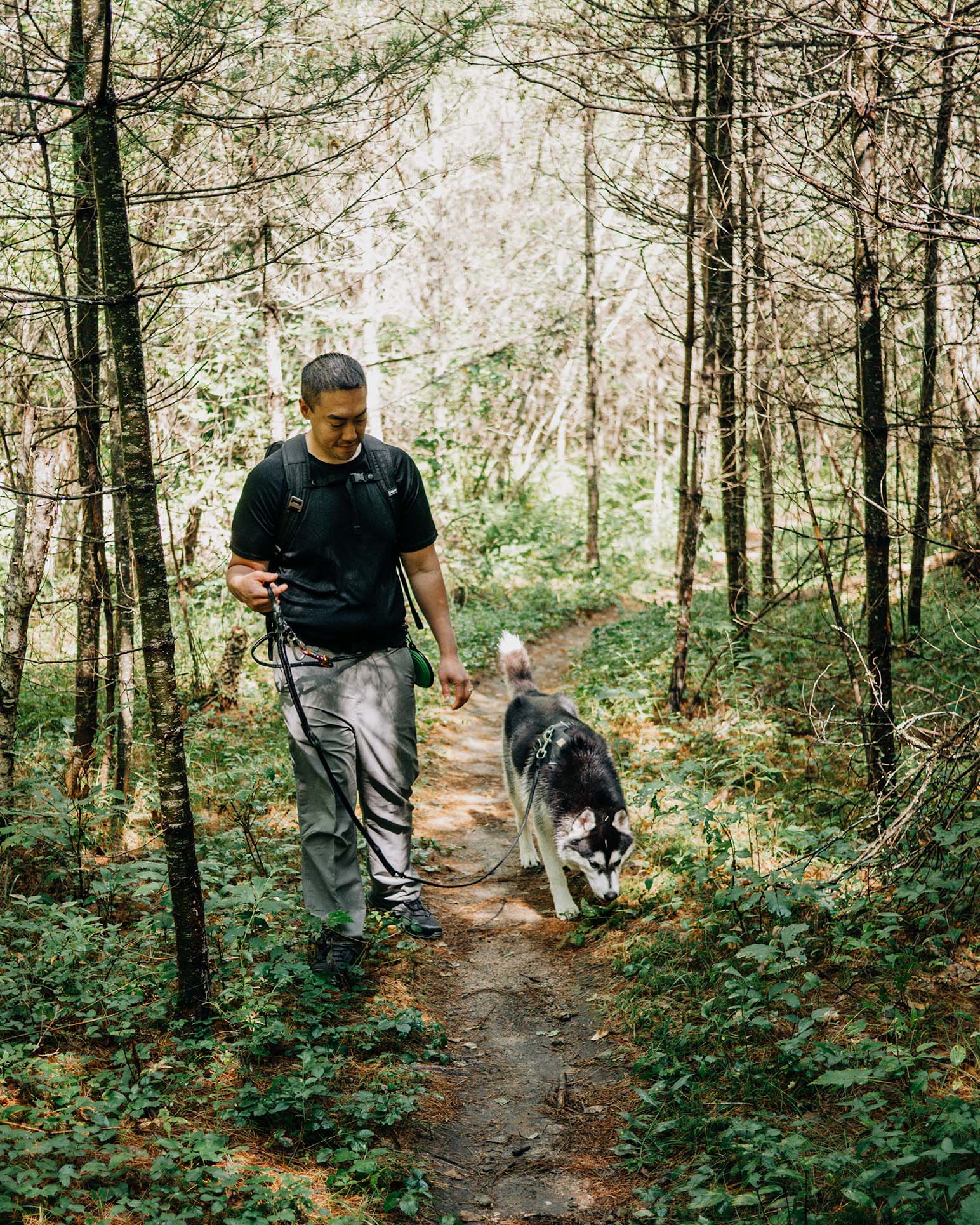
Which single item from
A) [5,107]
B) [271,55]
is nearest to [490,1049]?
[5,107]

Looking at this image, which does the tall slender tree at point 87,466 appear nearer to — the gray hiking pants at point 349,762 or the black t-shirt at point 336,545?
the black t-shirt at point 336,545

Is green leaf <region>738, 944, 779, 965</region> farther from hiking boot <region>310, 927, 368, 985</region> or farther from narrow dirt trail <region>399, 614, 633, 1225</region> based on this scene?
hiking boot <region>310, 927, 368, 985</region>

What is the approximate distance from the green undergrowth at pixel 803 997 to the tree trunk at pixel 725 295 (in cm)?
198

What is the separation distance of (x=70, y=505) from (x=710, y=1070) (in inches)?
291

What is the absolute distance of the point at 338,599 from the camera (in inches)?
175

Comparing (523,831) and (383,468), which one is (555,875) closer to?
(523,831)

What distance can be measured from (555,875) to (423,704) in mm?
4702

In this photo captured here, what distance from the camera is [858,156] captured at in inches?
192

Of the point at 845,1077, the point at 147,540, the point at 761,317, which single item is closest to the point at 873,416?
the point at 761,317

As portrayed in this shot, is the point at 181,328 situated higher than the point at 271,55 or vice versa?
the point at 271,55

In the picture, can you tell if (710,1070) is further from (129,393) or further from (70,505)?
(70,505)

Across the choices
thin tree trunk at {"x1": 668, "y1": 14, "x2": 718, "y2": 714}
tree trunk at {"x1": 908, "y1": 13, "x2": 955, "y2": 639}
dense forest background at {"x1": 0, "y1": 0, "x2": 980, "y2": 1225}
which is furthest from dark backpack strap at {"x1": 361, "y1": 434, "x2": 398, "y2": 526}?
thin tree trunk at {"x1": 668, "y1": 14, "x2": 718, "y2": 714}

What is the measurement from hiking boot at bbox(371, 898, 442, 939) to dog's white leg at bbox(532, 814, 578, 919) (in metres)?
0.89

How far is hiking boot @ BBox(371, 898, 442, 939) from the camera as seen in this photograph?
4.95 meters
